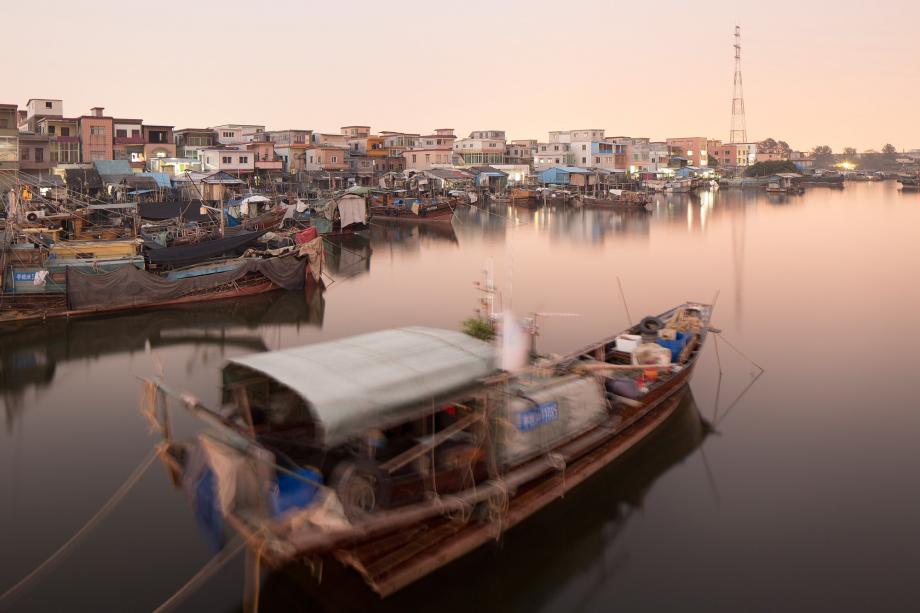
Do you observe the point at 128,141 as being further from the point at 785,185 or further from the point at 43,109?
the point at 785,185

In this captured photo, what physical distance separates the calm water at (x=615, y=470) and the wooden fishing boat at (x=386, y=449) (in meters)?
0.45

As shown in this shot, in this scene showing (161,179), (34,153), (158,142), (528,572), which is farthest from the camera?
(158,142)

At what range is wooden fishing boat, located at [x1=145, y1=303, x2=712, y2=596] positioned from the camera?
13.2 feet

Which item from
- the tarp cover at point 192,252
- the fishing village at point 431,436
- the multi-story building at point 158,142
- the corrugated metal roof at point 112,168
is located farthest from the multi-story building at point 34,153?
the tarp cover at point 192,252

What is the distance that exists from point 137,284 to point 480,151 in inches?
1514

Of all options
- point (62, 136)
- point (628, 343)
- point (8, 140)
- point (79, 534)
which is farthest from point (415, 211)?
point (79, 534)

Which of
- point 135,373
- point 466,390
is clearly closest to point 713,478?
point 466,390

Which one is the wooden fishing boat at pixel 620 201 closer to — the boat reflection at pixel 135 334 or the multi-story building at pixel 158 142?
the multi-story building at pixel 158 142

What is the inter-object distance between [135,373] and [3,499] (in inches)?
147

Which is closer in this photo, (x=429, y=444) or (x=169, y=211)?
(x=429, y=444)

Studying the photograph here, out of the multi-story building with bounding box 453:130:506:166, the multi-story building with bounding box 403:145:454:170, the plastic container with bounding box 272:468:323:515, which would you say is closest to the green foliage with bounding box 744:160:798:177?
the multi-story building with bounding box 453:130:506:166

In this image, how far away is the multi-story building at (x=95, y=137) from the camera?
1254 inches

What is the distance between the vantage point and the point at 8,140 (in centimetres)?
2322

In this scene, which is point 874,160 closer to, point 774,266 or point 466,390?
point 774,266
